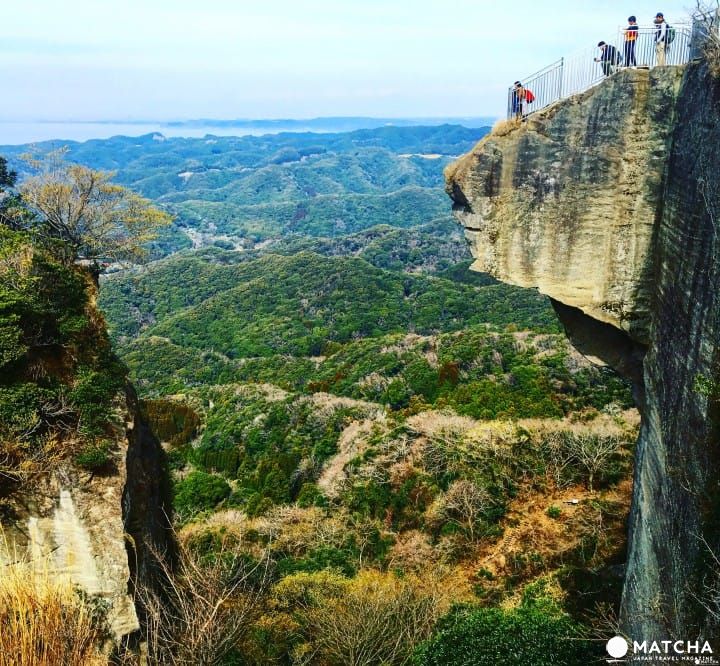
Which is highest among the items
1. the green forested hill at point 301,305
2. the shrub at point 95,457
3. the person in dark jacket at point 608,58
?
the person in dark jacket at point 608,58

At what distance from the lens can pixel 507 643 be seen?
11305mm

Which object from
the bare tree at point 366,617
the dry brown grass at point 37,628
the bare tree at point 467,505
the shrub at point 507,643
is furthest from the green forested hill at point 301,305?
the dry brown grass at point 37,628

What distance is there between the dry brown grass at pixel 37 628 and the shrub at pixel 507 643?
6.17 metres

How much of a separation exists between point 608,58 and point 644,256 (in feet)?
11.8

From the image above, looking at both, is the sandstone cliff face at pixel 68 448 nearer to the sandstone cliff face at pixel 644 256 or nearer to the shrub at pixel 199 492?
the sandstone cliff face at pixel 644 256

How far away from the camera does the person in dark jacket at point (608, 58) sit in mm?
10820

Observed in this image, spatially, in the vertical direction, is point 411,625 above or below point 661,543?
below

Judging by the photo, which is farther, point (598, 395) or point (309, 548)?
point (598, 395)

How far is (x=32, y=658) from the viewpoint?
762 cm

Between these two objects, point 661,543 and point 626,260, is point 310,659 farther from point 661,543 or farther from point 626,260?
point 626,260

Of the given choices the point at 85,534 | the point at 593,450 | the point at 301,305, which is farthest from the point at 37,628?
the point at 301,305

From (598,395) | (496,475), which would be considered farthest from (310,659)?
(598,395)

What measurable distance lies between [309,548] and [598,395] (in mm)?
16374

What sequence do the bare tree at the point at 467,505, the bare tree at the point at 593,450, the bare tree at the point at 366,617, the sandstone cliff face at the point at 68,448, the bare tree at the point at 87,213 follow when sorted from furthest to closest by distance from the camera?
the bare tree at the point at 593,450 < the bare tree at the point at 467,505 < the bare tree at the point at 87,213 < the bare tree at the point at 366,617 < the sandstone cliff face at the point at 68,448
